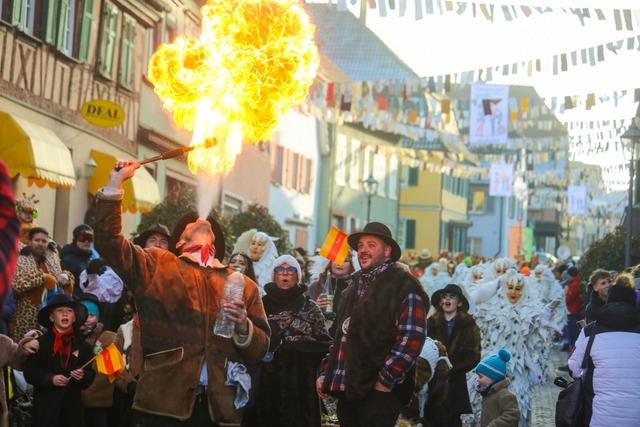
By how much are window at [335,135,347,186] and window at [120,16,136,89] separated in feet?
77.5

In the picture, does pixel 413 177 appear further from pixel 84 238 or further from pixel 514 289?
pixel 84 238

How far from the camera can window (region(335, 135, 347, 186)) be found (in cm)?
4791

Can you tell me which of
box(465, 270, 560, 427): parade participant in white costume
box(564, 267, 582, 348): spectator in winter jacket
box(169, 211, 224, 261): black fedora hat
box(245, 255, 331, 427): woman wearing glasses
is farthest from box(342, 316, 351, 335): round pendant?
box(564, 267, 582, 348): spectator in winter jacket

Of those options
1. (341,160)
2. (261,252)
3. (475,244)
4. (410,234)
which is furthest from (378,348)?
(475,244)

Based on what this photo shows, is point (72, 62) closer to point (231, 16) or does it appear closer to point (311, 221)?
point (231, 16)

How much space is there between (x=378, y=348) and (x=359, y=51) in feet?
170

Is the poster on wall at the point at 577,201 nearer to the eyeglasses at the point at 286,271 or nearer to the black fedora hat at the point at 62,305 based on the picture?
the eyeglasses at the point at 286,271

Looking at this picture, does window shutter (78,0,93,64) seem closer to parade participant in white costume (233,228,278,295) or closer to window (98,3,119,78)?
window (98,3,119,78)

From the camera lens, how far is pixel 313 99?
106 ft

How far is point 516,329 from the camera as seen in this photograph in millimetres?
12219

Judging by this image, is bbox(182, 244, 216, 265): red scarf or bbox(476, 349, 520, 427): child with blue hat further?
bbox(476, 349, 520, 427): child with blue hat

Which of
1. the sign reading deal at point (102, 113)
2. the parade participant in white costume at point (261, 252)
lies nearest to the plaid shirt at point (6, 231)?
the parade participant in white costume at point (261, 252)

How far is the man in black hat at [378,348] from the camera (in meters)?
7.50

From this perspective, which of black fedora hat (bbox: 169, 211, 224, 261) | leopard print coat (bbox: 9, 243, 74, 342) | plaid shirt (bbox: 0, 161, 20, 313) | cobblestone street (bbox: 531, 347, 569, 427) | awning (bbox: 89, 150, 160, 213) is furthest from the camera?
awning (bbox: 89, 150, 160, 213)
